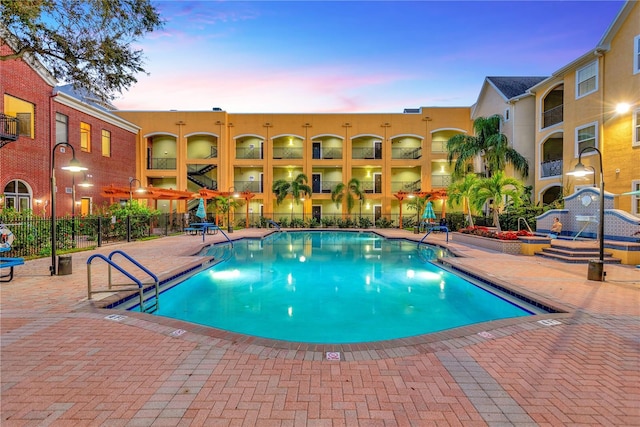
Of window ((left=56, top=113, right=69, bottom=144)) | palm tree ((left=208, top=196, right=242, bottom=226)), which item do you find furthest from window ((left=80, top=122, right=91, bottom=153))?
palm tree ((left=208, top=196, right=242, bottom=226))

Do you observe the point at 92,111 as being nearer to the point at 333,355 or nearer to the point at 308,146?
the point at 308,146

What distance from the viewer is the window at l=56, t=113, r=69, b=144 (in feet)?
60.8

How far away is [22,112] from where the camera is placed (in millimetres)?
16250

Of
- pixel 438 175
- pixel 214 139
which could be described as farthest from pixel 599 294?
pixel 214 139

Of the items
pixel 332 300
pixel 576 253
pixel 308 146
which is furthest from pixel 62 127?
pixel 576 253

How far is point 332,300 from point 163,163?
85.5 feet

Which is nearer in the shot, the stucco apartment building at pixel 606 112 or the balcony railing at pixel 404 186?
the stucco apartment building at pixel 606 112

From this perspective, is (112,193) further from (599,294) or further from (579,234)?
(579,234)

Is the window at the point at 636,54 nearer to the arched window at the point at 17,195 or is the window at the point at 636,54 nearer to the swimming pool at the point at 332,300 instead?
→ the swimming pool at the point at 332,300

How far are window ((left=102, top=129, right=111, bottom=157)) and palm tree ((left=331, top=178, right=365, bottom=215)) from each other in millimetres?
16838

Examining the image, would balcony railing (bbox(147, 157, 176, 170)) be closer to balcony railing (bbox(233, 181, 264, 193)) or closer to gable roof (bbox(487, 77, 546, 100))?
balcony railing (bbox(233, 181, 264, 193))

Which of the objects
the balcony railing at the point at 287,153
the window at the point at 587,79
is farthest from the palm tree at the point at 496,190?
the balcony railing at the point at 287,153

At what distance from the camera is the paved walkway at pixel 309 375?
2.58 metres

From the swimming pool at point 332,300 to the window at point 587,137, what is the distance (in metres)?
10.2
